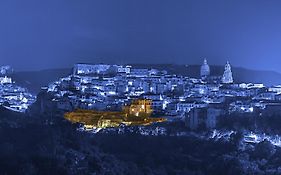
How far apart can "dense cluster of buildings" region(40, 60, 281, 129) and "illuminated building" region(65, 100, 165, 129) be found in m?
0.57

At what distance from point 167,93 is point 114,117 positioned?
3.97m

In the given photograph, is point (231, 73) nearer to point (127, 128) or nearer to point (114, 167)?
point (127, 128)

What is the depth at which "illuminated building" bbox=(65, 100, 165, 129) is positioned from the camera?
19141 mm

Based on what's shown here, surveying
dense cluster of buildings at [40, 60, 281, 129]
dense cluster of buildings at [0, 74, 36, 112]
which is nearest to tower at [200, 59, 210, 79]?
dense cluster of buildings at [40, 60, 281, 129]

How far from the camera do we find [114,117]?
19531mm

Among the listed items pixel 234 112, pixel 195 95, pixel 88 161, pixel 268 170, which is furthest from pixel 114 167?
pixel 195 95

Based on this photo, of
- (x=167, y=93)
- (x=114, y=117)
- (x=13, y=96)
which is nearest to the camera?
(x=114, y=117)

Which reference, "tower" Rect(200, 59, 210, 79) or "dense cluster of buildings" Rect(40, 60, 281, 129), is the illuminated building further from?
"tower" Rect(200, 59, 210, 79)

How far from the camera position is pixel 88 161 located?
16609mm

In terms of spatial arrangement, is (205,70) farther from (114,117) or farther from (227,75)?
(114,117)

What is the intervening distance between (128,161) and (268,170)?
292 centimetres

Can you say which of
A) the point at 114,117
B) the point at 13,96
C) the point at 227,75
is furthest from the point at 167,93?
the point at 13,96

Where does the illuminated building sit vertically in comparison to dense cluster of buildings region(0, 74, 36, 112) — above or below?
below

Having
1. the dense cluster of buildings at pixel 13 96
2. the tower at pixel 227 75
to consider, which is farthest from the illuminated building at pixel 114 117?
the tower at pixel 227 75
